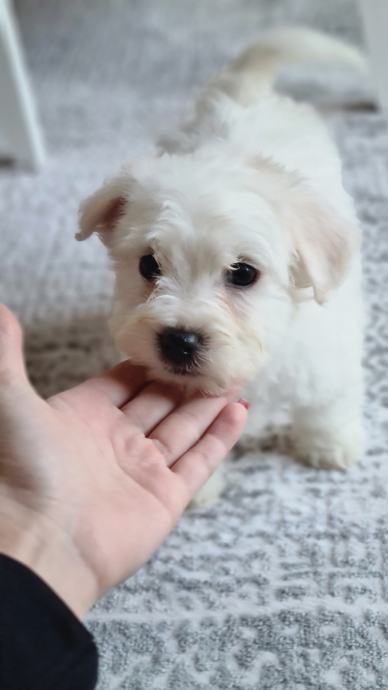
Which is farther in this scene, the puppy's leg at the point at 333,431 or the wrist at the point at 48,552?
the puppy's leg at the point at 333,431

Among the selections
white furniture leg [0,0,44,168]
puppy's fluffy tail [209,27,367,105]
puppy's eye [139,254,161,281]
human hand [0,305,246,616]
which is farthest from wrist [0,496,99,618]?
white furniture leg [0,0,44,168]

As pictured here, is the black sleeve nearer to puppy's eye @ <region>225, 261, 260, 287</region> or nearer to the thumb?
the thumb

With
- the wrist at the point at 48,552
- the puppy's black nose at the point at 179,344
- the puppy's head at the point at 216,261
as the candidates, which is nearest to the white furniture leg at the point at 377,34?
the puppy's head at the point at 216,261

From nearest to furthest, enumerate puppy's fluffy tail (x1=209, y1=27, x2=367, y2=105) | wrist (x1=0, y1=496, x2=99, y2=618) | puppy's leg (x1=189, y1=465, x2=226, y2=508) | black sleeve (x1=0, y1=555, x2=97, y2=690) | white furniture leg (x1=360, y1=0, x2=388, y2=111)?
black sleeve (x1=0, y1=555, x2=97, y2=690) → wrist (x1=0, y1=496, x2=99, y2=618) → puppy's leg (x1=189, y1=465, x2=226, y2=508) → puppy's fluffy tail (x1=209, y1=27, x2=367, y2=105) → white furniture leg (x1=360, y1=0, x2=388, y2=111)

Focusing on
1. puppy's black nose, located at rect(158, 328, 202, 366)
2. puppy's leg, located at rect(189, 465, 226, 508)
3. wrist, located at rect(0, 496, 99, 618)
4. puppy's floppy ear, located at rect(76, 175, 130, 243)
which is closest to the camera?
wrist, located at rect(0, 496, 99, 618)

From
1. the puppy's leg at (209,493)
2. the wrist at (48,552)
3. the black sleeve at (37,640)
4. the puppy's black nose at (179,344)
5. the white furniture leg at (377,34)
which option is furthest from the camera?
the white furniture leg at (377,34)

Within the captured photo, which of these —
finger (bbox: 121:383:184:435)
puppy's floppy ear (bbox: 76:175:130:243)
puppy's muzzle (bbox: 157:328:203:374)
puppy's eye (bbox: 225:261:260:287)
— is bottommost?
finger (bbox: 121:383:184:435)

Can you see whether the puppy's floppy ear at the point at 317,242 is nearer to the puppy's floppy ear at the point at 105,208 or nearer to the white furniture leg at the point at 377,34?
the puppy's floppy ear at the point at 105,208

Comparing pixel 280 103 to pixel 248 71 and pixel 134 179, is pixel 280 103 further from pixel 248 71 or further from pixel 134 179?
pixel 134 179
